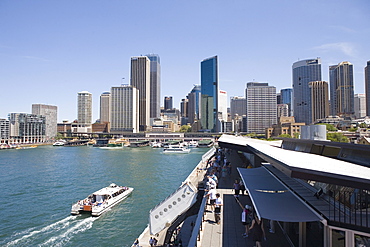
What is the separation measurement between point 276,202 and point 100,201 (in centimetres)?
1737

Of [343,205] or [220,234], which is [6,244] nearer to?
[220,234]

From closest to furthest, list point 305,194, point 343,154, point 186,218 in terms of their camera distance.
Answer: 1. point 305,194
2. point 343,154
3. point 186,218

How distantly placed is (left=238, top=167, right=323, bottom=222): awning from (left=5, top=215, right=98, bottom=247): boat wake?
12.1 meters

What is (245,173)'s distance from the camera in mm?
13656

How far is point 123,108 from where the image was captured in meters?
197

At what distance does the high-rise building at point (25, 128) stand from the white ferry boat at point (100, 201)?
144029mm

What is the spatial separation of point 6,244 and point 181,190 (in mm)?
10746

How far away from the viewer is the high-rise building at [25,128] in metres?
147

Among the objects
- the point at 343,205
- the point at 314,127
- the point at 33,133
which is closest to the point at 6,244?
the point at 343,205

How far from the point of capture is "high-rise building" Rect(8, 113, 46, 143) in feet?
483

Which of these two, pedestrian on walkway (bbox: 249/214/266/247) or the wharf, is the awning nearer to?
pedestrian on walkway (bbox: 249/214/266/247)

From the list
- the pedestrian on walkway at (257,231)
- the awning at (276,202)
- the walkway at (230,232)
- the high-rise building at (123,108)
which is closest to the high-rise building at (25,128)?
the high-rise building at (123,108)

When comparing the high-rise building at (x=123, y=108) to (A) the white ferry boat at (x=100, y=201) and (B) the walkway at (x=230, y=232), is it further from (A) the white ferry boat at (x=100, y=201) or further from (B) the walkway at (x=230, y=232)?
(B) the walkway at (x=230, y=232)

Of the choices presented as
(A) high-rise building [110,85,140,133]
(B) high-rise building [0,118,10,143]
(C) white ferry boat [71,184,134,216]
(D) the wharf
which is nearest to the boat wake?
(C) white ferry boat [71,184,134,216]
